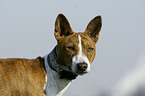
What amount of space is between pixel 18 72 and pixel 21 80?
0.82 ft

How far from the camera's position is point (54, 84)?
10156 millimetres

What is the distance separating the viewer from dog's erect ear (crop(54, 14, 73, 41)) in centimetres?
1041

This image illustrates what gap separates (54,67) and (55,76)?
0.85ft

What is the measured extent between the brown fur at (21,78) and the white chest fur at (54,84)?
140mm

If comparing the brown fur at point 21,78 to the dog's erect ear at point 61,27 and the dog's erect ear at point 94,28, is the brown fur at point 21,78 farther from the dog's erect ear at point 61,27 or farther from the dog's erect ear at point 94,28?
the dog's erect ear at point 94,28

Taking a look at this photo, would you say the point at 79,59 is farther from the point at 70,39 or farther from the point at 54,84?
the point at 54,84

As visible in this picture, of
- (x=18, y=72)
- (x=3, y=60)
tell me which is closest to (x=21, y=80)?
(x=18, y=72)

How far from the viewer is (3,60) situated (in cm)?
1021

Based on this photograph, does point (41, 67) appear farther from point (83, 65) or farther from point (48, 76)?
point (83, 65)

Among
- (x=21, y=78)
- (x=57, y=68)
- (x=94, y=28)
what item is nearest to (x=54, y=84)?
(x=57, y=68)

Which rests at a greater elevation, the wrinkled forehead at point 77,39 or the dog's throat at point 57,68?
the wrinkled forehead at point 77,39

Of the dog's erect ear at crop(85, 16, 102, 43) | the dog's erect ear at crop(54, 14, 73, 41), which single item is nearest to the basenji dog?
the dog's erect ear at crop(54, 14, 73, 41)

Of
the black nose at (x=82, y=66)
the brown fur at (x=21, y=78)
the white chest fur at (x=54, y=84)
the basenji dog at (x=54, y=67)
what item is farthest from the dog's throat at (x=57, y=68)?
the black nose at (x=82, y=66)

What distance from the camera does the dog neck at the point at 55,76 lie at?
10047 mm
